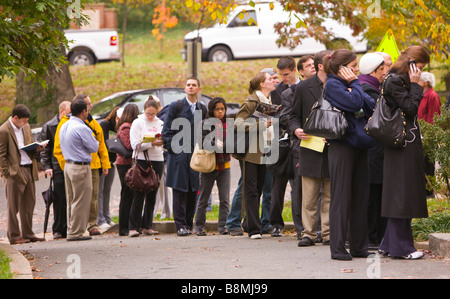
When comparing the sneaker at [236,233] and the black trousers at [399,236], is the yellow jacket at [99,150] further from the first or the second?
the black trousers at [399,236]

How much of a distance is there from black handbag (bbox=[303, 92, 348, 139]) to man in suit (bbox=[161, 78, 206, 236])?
129 inches

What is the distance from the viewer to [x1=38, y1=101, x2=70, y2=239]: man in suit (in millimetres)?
11919

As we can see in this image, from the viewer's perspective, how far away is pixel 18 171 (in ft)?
38.5

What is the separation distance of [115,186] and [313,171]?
9.90 meters

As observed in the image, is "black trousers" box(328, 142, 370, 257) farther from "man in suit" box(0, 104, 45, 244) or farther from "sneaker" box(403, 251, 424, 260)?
"man in suit" box(0, 104, 45, 244)

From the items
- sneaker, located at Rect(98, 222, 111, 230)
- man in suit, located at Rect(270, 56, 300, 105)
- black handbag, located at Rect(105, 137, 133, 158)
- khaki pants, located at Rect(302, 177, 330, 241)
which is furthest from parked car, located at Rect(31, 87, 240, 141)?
khaki pants, located at Rect(302, 177, 330, 241)

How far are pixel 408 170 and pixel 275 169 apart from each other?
2687 mm

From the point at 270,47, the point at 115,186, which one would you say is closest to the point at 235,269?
the point at 115,186

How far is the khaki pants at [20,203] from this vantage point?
38.7 feet

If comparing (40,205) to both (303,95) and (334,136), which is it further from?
(334,136)

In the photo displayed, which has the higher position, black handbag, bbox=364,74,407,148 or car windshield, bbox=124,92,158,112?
black handbag, bbox=364,74,407,148

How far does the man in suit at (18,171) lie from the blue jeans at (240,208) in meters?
2.87

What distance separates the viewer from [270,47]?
2970 cm

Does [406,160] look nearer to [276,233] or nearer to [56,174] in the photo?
[276,233]
